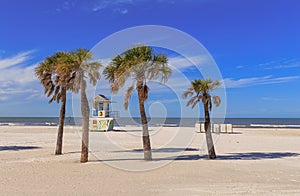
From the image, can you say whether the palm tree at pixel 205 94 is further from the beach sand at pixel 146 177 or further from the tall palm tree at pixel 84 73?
the tall palm tree at pixel 84 73

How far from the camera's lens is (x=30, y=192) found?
26.0ft

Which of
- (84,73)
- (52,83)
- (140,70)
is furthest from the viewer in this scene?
(52,83)

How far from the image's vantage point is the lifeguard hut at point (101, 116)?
3909 centimetres

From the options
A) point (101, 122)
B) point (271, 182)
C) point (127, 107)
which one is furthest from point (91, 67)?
point (101, 122)

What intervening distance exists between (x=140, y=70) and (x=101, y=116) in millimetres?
26970

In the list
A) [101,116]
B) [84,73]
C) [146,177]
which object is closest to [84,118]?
[84,73]

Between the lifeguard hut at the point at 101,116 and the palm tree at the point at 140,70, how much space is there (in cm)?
2516

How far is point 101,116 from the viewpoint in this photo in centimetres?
3969

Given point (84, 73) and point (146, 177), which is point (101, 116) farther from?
point (146, 177)

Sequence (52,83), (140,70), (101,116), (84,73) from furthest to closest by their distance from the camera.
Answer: (101,116), (52,83), (84,73), (140,70)

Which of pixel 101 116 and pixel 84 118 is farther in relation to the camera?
pixel 101 116

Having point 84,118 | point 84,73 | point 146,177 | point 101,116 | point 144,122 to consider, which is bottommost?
point 146,177

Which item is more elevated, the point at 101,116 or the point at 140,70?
the point at 140,70

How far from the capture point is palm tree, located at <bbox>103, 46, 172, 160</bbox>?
44.1 ft
